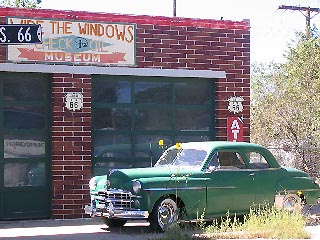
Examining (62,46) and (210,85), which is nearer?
(62,46)

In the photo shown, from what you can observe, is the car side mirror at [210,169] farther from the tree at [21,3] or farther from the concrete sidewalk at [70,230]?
the tree at [21,3]

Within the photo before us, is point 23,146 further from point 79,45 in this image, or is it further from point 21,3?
point 21,3

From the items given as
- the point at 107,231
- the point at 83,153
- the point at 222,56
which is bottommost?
the point at 107,231

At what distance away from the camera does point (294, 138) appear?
25125 mm

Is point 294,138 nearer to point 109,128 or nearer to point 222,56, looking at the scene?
point 222,56

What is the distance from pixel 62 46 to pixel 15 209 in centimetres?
345

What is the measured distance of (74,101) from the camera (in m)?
14.2

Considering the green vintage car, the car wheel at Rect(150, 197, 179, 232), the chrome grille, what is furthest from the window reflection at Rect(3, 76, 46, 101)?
the car wheel at Rect(150, 197, 179, 232)

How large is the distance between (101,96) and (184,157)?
9.24ft

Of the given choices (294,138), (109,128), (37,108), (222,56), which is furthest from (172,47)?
(294,138)

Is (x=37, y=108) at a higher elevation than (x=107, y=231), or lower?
higher

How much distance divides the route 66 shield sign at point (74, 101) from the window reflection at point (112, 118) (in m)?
0.43

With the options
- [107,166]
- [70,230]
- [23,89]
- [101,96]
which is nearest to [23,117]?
[23,89]

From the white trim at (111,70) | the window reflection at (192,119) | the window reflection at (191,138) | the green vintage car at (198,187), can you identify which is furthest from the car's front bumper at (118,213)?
the window reflection at (192,119)
